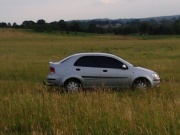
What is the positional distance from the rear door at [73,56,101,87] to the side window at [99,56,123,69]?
19 centimetres

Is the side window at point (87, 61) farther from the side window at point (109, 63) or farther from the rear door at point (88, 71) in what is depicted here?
the side window at point (109, 63)

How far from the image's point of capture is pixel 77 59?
13875 millimetres

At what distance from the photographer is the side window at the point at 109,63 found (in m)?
13.8

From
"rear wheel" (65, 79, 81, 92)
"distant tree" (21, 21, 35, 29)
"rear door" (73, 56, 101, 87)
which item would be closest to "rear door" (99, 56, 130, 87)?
"rear door" (73, 56, 101, 87)

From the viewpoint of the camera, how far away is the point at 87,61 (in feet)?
45.7

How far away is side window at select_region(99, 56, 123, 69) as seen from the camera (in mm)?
13844

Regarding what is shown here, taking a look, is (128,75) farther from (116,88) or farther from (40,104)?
(40,104)

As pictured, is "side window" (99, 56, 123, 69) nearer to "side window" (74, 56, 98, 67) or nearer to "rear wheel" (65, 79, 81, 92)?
"side window" (74, 56, 98, 67)

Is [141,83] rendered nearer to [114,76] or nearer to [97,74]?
[114,76]

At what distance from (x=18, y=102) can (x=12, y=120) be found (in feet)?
3.49

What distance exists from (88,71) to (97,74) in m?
0.31

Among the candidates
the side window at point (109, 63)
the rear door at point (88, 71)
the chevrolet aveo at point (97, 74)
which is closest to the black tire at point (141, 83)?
the chevrolet aveo at point (97, 74)

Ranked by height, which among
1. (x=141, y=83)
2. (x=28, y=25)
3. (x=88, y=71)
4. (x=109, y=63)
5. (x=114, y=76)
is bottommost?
(x=28, y=25)

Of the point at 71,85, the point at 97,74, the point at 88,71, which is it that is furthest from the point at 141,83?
the point at 71,85
